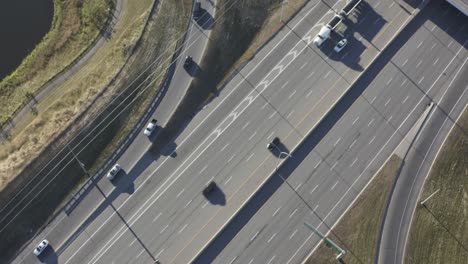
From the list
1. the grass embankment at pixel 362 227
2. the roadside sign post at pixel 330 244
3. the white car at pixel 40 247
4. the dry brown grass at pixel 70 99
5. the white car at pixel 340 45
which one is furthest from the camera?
the white car at pixel 340 45

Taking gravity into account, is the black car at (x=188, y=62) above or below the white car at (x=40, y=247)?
above

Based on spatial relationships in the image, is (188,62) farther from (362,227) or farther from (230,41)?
(362,227)

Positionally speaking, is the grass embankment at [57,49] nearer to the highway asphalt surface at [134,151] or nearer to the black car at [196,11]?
the black car at [196,11]

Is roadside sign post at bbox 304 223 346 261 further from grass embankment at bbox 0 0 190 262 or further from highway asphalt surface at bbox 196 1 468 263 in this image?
grass embankment at bbox 0 0 190 262

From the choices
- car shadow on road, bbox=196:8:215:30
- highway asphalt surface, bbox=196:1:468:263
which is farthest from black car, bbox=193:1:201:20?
highway asphalt surface, bbox=196:1:468:263

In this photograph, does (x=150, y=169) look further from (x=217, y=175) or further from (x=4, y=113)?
(x=4, y=113)

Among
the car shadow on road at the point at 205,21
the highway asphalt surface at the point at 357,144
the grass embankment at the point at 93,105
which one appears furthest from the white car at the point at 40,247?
the car shadow on road at the point at 205,21

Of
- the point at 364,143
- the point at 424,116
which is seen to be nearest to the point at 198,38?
the point at 364,143
